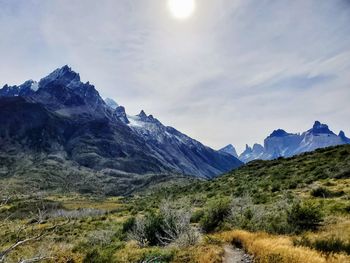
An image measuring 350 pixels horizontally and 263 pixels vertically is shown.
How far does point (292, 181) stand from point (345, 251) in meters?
26.3

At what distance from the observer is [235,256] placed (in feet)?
50.2

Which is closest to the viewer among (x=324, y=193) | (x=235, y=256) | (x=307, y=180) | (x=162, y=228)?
(x=235, y=256)

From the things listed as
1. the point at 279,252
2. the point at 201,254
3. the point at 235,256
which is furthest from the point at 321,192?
the point at 279,252

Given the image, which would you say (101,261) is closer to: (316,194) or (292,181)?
(316,194)

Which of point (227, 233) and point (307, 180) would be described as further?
point (307, 180)

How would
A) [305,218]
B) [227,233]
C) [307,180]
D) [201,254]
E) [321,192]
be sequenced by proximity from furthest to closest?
1. [307,180]
2. [321,192]
3. [305,218]
4. [227,233]
5. [201,254]

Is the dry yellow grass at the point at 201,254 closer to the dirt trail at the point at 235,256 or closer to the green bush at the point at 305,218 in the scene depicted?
the dirt trail at the point at 235,256

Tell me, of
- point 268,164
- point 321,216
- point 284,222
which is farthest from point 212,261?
point 268,164

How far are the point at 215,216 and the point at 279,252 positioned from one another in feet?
38.0

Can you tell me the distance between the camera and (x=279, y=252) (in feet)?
42.4

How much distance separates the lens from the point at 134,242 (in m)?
23.2

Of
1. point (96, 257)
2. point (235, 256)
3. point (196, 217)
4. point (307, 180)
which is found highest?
point (307, 180)

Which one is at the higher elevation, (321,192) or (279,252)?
(321,192)

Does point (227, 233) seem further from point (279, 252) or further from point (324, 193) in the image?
point (324, 193)
